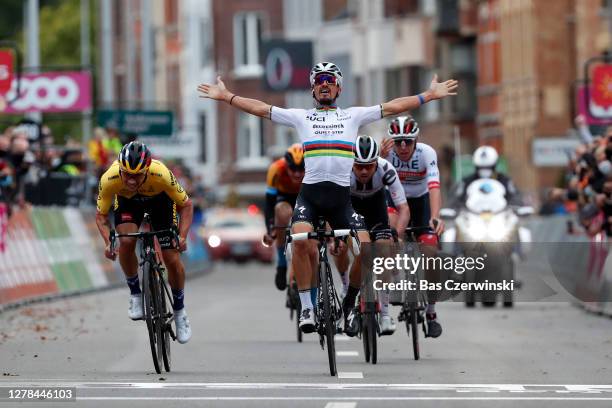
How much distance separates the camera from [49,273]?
30.2 metres

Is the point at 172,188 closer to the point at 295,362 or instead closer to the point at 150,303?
the point at 150,303

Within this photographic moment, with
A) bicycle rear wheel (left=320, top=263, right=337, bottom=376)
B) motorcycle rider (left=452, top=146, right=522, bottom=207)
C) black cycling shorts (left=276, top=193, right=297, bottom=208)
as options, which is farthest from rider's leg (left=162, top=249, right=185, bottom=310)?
motorcycle rider (left=452, top=146, right=522, bottom=207)

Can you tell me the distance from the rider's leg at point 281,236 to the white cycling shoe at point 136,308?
4921mm

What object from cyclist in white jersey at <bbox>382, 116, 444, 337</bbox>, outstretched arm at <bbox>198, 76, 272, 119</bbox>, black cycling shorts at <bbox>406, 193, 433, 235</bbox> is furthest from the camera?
black cycling shorts at <bbox>406, 193, 433, 235</bbox>

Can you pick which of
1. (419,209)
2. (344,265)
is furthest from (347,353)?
(419,209)

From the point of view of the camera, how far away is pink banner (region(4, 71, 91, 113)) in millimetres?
38906

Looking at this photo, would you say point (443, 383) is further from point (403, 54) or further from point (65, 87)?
point (403, 54)

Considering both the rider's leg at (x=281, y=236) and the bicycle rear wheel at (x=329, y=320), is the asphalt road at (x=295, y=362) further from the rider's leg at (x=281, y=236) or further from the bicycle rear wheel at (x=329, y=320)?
the rider's leg at (x=281, y=236)

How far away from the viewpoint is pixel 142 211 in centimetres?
1702

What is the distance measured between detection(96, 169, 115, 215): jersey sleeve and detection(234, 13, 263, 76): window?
65255mm

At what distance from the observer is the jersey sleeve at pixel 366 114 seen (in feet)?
55.1

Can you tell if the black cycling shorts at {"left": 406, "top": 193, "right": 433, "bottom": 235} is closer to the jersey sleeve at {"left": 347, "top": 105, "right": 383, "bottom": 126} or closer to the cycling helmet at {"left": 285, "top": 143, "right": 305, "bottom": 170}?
the cycling helmet at {"left": 285, "top": 143, "right": 305, "bottom": 170}

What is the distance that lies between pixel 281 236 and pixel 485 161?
698cm

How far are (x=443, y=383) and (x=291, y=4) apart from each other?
216 ft
